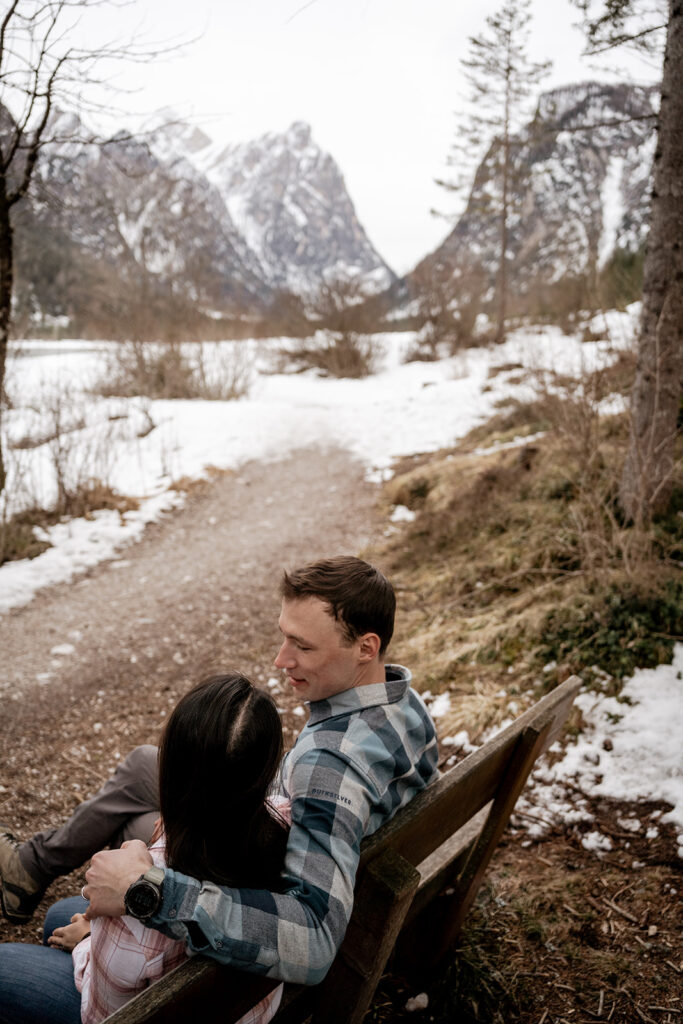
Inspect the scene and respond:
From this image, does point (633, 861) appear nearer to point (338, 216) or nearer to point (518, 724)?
point (518, 724)

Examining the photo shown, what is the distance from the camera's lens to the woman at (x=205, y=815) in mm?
1155

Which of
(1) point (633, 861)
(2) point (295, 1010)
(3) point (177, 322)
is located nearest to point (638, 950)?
(1) point (633, 861)

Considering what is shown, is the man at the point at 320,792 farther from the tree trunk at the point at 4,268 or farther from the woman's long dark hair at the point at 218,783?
the tree trunk at the point at 4,268

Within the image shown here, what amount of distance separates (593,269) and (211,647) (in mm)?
4409

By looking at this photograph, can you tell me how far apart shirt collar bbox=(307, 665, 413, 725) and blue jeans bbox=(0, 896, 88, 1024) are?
0.77 metres

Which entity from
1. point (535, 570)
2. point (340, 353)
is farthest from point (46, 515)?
point (340, 353)

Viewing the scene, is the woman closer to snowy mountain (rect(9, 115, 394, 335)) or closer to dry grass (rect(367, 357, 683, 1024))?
dry grass (rect(367, 357, 683, 1024))

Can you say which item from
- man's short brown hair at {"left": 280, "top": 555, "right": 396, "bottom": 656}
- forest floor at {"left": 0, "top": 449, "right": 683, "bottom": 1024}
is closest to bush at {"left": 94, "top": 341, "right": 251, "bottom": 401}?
forest floor at {"left": 0, "top": 449, "right": 683, "bottom": 1024}

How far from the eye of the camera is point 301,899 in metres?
1.17

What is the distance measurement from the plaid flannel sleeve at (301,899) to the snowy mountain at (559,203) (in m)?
4.47

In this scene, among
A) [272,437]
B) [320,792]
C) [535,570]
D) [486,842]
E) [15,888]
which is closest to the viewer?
[320,792]

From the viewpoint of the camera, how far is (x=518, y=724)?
5.65 ft

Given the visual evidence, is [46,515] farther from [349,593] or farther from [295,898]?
[295,898]

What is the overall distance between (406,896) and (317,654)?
550 mm
